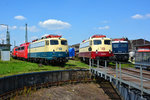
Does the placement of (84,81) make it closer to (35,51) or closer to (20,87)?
(20,87)

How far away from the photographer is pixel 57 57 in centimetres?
2169

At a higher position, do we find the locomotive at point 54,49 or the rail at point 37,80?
the locomotive at point 54,49

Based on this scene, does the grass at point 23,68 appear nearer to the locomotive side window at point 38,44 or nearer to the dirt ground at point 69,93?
the locomotive side window at point 38,44

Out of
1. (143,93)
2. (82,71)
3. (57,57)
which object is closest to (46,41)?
(57,57)

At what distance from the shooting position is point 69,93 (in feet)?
47.8

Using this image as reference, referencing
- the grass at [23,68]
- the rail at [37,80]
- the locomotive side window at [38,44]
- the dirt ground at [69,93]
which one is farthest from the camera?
the locomotive side window at [38,44]

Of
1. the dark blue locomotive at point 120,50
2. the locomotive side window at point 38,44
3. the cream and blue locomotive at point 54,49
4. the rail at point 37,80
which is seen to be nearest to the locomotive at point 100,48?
the cream and blue locomotive at point 54,49

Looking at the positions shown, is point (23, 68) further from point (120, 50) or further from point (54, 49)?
point (120, 50)

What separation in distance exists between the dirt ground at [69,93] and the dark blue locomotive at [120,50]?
9590 millimetres

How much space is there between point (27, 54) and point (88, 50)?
11956 mm

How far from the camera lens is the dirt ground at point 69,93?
13031 mm

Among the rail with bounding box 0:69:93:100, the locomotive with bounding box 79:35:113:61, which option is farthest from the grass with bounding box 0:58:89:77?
the locomotive with bounding box 79:35:113:61

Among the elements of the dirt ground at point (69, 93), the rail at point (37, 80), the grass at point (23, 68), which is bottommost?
the dirt ground at point (69, 93)

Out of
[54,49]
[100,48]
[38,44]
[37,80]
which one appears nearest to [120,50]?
[100,48]
